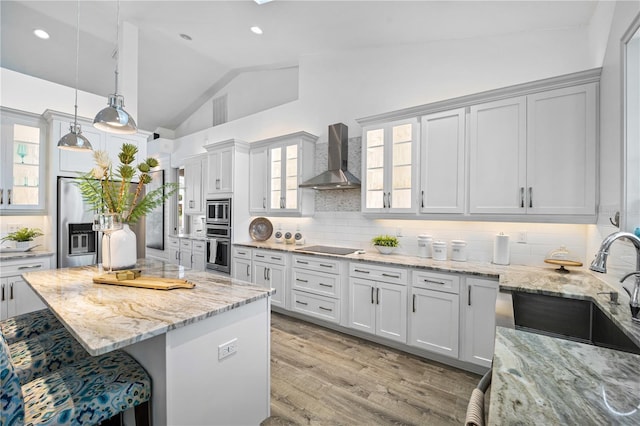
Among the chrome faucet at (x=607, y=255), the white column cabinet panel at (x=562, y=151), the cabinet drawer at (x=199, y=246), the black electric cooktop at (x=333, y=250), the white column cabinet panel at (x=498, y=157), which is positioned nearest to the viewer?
the chrome faucet at (x=607, y=255)

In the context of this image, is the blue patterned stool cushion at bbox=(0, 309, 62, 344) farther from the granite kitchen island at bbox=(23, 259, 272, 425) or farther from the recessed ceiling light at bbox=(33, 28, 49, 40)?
the recessed ceiling light at bbox=(33, 28, 49, 40)

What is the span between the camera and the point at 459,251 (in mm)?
2988

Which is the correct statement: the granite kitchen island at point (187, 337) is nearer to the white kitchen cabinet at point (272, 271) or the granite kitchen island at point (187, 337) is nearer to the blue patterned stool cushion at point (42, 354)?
the blue patterned stool cushion at point (42, 354)

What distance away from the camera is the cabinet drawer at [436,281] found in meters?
2.59

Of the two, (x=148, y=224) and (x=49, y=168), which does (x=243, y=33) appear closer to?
(x=49, y=168)

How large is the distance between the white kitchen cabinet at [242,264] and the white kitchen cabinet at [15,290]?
2265 mm

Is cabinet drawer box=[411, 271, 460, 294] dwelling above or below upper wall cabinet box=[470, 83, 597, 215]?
below

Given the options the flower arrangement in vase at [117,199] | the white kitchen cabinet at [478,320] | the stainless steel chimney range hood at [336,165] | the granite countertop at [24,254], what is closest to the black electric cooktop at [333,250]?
the stainless steel chimney range hood at [336,165]

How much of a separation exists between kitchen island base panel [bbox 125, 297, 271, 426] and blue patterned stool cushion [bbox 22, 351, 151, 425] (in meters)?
0.07

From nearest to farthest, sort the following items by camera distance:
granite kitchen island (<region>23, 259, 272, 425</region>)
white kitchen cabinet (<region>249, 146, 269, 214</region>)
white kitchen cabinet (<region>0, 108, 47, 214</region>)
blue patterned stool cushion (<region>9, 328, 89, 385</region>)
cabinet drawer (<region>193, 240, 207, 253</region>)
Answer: granite kitchen island (<region>23, 259, 272, 425</region>) < blue patterned stool cushion (<region>9, 328, 89, 385</region>) < white kitchen cabinet (<region>0, 108, 47, 214</region>) < white kitchen cabinet (<region>249, 146, 269, 214</region>) < cabinet drawer (<region>193, 240, 207, 253</region>)

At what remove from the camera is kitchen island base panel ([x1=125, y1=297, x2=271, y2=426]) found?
1.32 m

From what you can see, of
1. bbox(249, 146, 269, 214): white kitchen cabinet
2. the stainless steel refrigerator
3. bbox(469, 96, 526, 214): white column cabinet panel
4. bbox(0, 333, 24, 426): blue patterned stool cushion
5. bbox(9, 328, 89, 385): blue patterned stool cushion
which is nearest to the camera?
bbox(0, 333, 24, 426): blue patterned stool cushion

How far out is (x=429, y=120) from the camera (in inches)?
120

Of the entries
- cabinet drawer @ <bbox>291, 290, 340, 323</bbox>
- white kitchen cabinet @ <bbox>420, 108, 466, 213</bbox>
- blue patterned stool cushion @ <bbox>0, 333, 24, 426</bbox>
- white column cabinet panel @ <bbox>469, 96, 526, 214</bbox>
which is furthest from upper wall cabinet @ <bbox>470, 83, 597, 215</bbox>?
blue patterned stool cushion @ <bbox>0, 333, 24, 426</bbox>
